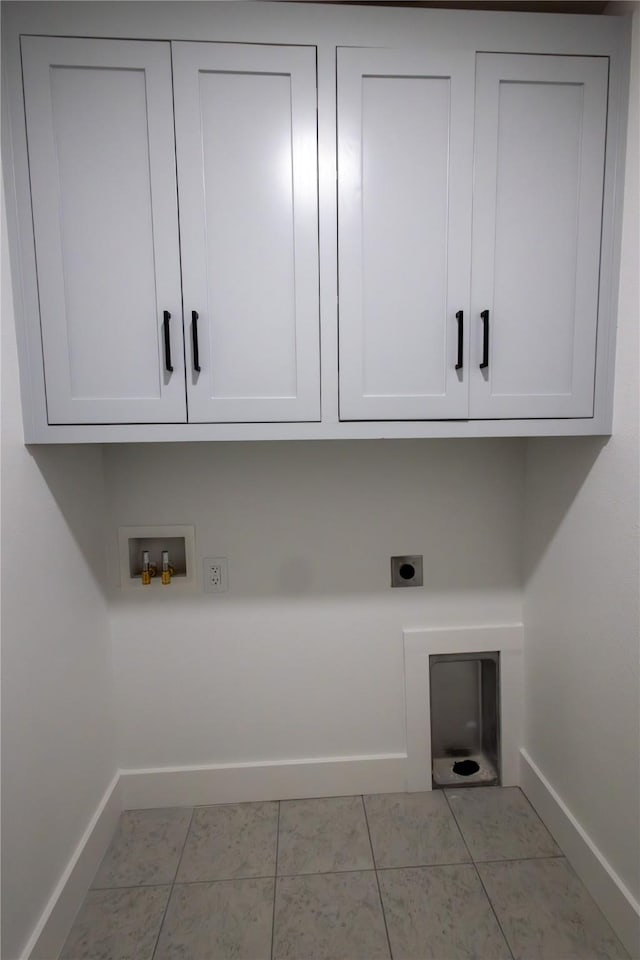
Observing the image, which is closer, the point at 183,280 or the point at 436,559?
the point at 183,280

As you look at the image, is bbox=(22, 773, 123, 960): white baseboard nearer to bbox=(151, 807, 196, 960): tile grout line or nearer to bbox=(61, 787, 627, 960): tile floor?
bbox=(61, 787, 627, 960): tile floor

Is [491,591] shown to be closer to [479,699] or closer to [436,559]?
[436,559]

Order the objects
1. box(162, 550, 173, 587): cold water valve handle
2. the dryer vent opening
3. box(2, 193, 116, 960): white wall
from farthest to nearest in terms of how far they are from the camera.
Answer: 1. the dryer vent opening
2. box(162, 550, 173, 587): cold water valve handle
3. box(2, 193, 116, 960): white wall

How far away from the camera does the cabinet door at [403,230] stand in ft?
3.67

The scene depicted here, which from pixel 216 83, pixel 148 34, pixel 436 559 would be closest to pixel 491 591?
pixel 436 559

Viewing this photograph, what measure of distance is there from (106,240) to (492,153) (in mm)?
994

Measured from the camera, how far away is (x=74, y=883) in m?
1.26

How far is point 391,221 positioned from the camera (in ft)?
3.78

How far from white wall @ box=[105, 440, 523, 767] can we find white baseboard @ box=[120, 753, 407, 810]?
0.12 ft

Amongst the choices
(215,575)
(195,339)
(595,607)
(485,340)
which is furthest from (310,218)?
(595,607)

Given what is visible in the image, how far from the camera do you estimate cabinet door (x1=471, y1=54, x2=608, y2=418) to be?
1.14m

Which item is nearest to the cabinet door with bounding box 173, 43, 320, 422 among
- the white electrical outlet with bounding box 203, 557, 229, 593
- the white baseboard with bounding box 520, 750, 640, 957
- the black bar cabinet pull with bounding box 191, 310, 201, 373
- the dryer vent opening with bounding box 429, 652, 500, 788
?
the black bar cabinet pull with bounding box 191, 310, 201, 373

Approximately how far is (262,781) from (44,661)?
940 mm

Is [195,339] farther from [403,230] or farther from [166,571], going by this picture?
[166,571]
